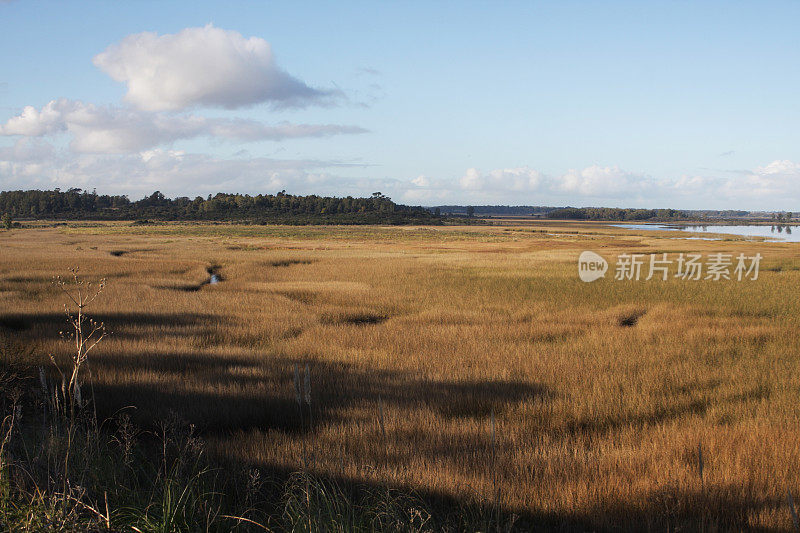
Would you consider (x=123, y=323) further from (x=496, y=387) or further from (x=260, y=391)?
(x=496, y=387)

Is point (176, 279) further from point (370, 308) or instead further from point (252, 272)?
point (370, 308)

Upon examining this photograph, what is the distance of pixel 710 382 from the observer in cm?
988

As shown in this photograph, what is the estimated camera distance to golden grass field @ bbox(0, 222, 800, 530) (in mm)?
5418

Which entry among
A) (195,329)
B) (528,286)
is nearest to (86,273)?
(195,329)

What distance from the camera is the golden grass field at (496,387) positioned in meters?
5.42

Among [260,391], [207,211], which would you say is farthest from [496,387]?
[207,211]

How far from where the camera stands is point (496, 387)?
30.9 ft

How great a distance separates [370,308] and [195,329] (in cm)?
668
